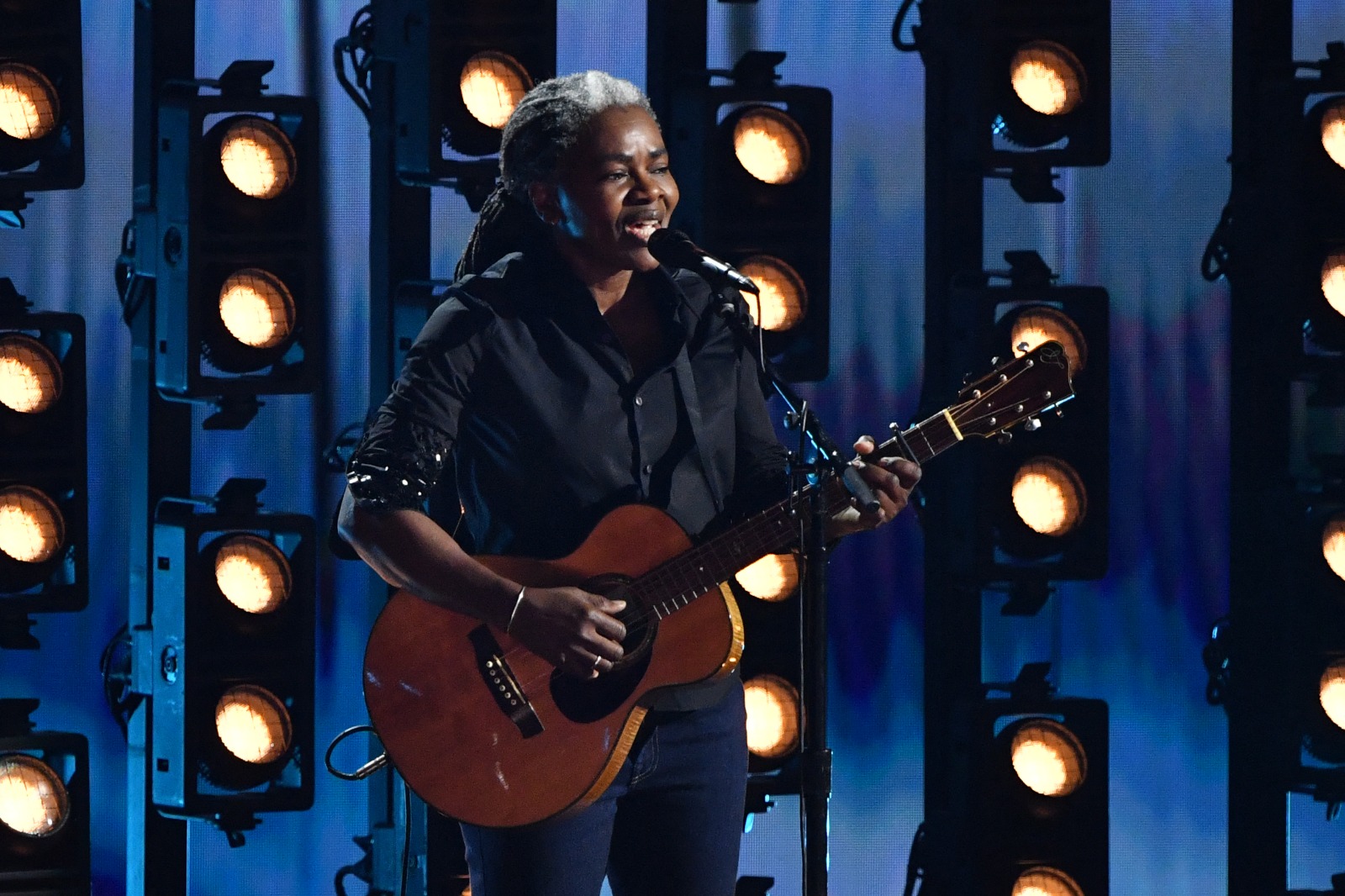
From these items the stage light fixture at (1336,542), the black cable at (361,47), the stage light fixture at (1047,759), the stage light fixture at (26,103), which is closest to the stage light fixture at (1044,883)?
the stage light fixture at (1047,759)

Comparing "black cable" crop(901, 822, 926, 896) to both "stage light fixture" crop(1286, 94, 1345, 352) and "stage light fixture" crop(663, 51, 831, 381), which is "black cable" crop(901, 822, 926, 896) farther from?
"stage light fixture" crop(1286, 94, 1345, 352)

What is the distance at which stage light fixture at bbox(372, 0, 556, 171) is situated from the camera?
3311 mm

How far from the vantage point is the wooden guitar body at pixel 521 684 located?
2.06 meters

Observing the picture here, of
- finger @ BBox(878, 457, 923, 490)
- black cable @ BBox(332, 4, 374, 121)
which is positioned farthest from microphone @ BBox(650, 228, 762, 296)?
black cable @ BBox(332, 4, 374, 121)

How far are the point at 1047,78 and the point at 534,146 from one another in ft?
5.27

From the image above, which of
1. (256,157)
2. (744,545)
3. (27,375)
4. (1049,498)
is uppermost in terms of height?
(256,157)

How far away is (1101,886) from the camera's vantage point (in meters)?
3.45

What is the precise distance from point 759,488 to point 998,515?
1.30 m

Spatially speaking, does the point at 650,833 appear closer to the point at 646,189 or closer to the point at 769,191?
the point at 646,189

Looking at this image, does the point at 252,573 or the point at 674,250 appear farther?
the point at 252,573

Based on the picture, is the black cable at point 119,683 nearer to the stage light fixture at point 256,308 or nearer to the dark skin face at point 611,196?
the stage light fixture at point 256,308

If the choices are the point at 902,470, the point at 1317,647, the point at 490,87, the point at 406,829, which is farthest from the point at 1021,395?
the point at 1317,647

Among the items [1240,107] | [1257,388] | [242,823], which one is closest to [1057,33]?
[1240,107]

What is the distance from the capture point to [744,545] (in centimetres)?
218
